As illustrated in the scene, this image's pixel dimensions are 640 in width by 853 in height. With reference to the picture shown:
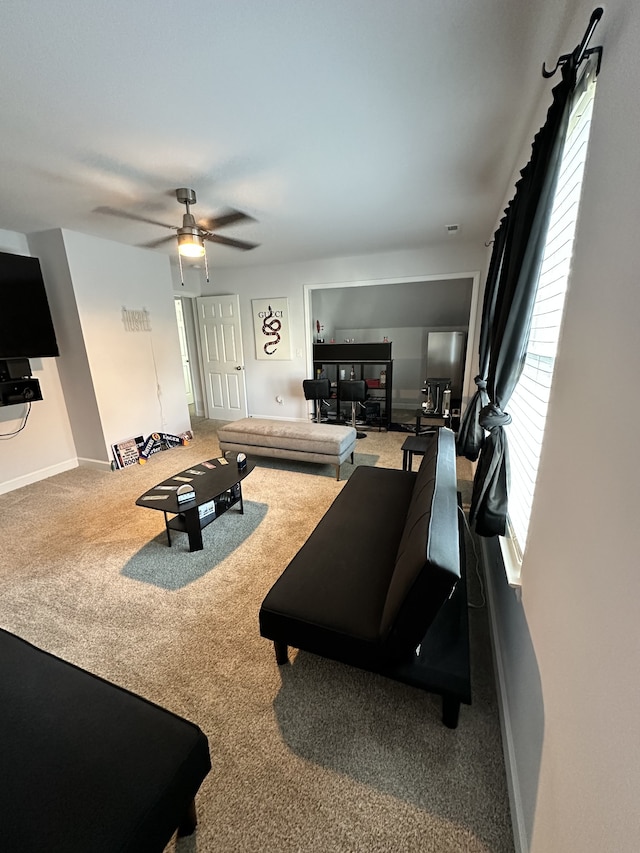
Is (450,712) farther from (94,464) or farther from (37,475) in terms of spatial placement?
(37,475)

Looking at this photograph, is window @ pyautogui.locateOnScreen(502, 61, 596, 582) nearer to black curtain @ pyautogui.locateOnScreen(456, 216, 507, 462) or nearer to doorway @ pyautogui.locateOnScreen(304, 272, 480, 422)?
black curtain @ pyautogui.locateOnScreen(456, 216, 507, 462)

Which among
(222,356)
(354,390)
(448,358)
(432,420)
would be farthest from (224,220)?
(432,420)

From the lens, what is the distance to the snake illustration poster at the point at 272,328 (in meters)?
5.27

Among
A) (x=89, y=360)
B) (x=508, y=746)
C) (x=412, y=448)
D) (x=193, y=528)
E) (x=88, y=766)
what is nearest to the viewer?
(x=88, y=766)

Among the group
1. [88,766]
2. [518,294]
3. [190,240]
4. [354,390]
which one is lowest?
[88,766]

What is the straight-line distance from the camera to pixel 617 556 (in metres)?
0.64

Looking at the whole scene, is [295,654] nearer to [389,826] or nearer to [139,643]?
[389,826]

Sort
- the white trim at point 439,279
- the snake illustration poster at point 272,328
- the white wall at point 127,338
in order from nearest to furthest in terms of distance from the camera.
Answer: the white wall at point 127,338 → the white trim at point 439,279 → the snake illustration poster at point 272,328

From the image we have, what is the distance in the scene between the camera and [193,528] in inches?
93.4

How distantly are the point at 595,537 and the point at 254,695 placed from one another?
1.48 meters

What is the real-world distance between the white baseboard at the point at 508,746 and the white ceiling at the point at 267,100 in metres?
2.39

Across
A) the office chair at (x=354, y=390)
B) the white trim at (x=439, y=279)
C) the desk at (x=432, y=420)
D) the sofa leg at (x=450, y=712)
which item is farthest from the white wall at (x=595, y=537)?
the office chair at (x=354, y=390)

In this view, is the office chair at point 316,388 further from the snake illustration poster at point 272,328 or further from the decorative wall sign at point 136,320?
the decorative wall sign at point 136,320

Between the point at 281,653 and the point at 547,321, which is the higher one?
the point at 547,321
